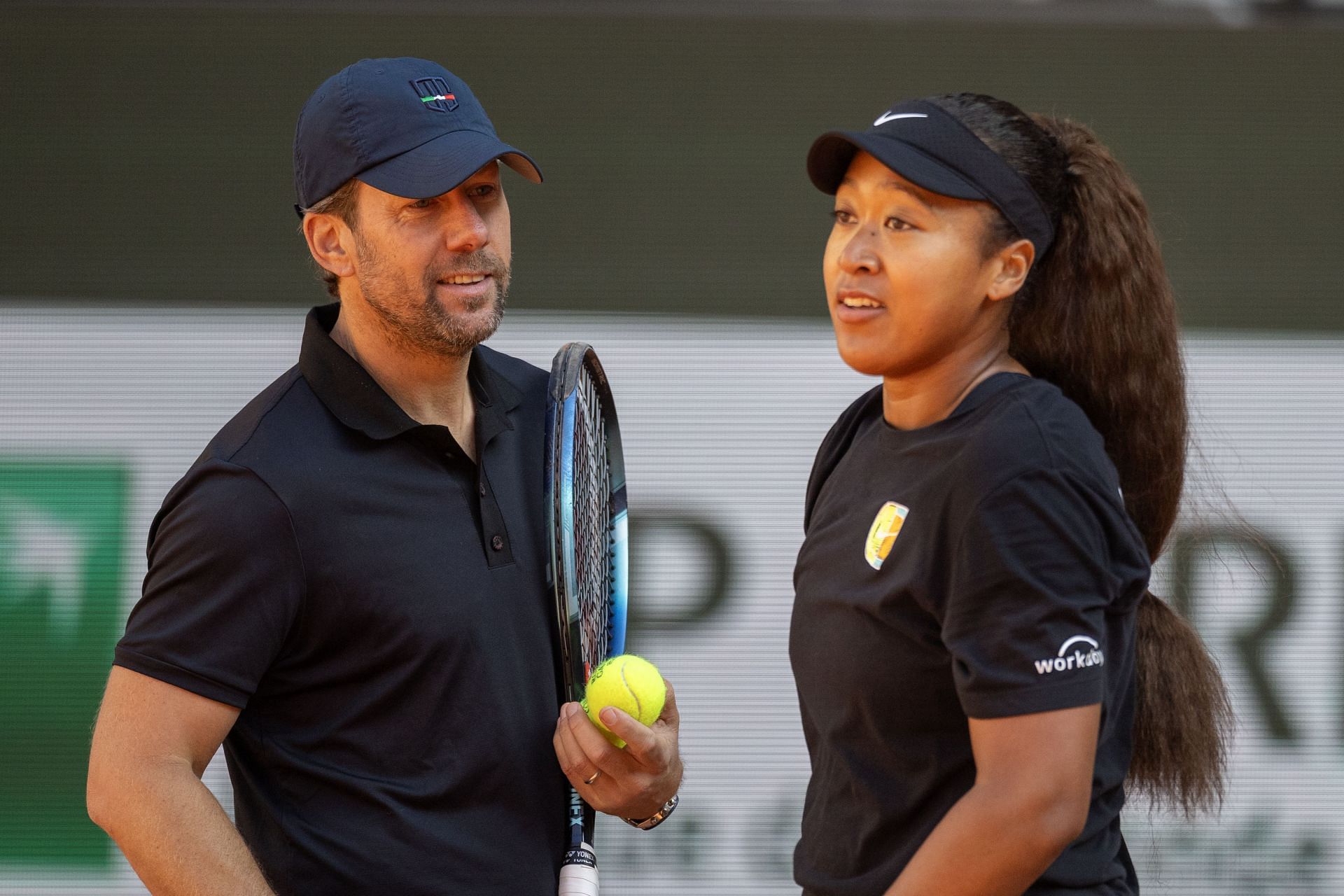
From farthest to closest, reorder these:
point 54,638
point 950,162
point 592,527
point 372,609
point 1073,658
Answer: point 54,638
point 592,527
point 372,609
point 950,162
point 1073,658

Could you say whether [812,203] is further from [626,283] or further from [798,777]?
[798,777]

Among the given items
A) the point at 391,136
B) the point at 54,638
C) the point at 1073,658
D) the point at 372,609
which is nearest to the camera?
the point at 1073,658

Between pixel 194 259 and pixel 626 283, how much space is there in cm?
98

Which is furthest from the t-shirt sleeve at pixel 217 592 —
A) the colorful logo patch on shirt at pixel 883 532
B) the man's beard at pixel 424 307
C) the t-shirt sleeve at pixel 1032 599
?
the t-shirt sleeve at pixel 1032 599

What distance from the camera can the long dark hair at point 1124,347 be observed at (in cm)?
145

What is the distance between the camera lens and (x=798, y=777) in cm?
312

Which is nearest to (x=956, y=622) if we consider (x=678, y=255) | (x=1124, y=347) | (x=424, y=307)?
(x=1124, y=347)

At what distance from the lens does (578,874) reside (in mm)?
1691

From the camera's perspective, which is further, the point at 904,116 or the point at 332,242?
the point at 332,242

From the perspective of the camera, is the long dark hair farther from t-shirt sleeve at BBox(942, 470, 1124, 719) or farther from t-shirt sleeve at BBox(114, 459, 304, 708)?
t-shirt sleeve at BBox(114, 459, 304, 708)

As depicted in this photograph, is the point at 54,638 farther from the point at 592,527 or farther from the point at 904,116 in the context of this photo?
the point at 904,116

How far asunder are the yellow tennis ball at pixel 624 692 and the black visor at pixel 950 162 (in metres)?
0.66

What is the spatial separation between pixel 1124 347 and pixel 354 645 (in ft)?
2.94

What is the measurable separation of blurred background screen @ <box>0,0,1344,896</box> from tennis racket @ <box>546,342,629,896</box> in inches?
43.4
